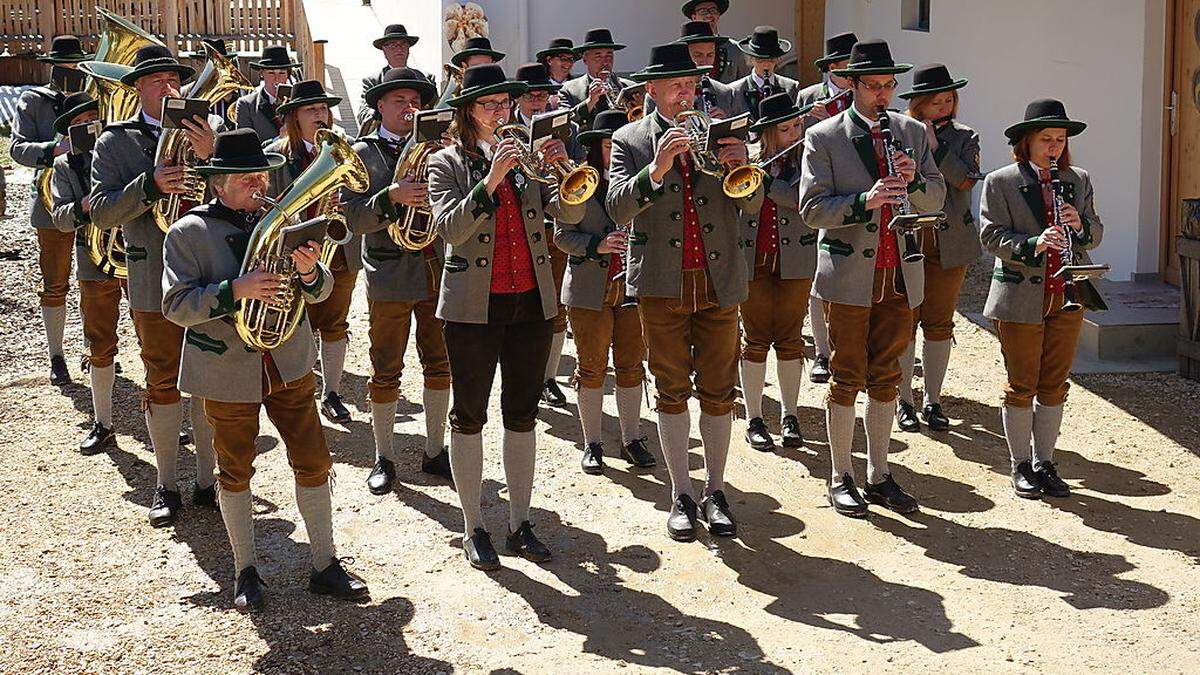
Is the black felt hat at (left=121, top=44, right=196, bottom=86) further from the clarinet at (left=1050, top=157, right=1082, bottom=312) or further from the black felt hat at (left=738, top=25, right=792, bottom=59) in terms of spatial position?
the clarinet at (left=1050, top=157, right=1082, bottom=312)

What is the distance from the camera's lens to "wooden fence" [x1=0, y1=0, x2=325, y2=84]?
22453 mm

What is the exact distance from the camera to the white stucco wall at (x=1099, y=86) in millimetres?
11289

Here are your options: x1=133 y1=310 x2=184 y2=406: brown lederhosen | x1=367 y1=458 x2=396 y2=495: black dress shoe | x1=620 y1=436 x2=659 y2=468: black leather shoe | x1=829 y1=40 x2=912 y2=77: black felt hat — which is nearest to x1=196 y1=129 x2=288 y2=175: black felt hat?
x1=133 y1=310 x2=184 y2=406: brown lederhosen

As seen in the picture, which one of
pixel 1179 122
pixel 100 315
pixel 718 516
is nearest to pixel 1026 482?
pixel 718 516

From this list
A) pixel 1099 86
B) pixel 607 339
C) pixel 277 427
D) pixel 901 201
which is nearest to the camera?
pixel 277 427

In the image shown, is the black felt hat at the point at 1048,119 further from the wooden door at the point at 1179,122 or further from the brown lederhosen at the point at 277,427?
the wooden door at the point at 1179,122

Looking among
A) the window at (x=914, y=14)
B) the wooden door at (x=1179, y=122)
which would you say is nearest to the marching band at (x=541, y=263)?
the wooden door at (x=1179, y=122)

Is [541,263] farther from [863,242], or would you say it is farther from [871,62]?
[871,62]

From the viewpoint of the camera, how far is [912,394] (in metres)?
9.16

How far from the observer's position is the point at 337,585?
20.7 ft

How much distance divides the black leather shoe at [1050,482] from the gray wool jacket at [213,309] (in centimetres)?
377

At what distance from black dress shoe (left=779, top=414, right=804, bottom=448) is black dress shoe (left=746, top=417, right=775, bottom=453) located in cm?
9

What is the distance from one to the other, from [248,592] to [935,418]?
4.32 m

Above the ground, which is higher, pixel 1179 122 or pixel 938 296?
pixel 1179 122
